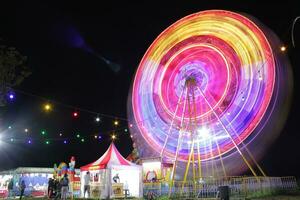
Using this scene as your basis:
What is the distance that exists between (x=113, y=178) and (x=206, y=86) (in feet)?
27.6

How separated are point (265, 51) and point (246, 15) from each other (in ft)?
8.98

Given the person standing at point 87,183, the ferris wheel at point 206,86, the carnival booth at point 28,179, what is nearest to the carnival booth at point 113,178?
the person standing at point 87,183

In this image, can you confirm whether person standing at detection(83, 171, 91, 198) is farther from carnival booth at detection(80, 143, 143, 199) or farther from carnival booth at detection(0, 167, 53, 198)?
carnival booth at detection(0, 167, 53, 198)

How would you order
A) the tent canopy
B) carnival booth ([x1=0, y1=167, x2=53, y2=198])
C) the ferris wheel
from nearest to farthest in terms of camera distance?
the tent canopy
the ferris wheel
carnival booth ([x1=0, y1=167, x2=53, y2=198])

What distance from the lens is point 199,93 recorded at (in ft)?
69.5

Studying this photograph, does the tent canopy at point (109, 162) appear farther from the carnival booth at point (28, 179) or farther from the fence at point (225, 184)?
the carnival booth at point (28, 179)

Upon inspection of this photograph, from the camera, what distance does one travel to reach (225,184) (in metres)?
16.8

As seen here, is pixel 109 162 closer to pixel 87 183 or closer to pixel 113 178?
pixel 113 178

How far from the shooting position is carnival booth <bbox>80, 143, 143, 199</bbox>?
17.8 meters

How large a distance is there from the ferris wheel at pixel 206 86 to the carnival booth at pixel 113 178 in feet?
8.72

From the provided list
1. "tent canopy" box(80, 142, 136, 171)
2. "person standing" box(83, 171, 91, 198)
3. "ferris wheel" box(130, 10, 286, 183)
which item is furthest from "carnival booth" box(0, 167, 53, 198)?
"ferris wheel" box(130, 10, 286, 183)

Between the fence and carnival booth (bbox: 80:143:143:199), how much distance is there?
1045mm

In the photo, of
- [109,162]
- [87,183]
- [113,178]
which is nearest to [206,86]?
[109,162]

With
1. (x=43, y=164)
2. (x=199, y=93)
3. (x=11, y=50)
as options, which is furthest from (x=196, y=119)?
(x=43, y=164)
